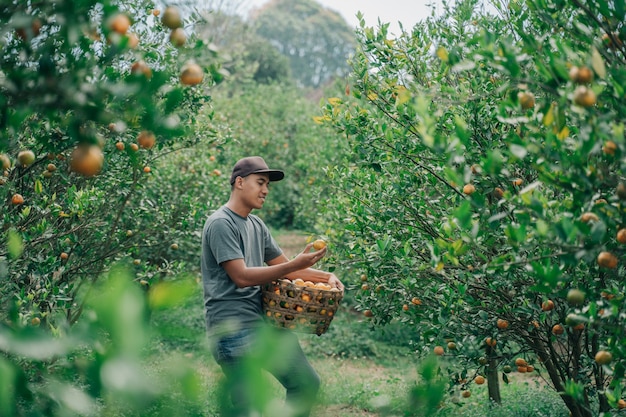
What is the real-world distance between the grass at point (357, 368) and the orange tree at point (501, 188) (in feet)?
2.21

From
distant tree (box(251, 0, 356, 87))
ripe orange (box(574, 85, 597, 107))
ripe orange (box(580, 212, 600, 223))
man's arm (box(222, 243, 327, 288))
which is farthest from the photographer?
distant tree (box(251, 0, 356, 87))

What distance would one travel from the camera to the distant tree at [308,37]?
4759cm

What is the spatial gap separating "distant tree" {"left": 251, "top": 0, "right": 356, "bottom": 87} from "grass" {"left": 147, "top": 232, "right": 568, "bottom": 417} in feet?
133

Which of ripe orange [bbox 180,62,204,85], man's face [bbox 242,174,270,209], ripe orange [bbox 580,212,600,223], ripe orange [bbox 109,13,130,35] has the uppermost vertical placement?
ripe orange [bbox 109,13,130,35]

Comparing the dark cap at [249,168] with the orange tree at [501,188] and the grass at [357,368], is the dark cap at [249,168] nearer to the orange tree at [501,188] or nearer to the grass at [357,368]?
the orange tree at [501,188]

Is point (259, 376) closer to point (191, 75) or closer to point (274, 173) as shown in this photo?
point (191, 75)

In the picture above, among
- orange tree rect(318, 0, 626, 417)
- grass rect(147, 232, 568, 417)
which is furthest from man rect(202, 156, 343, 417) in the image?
grass rect(147, 232, 568, 417)

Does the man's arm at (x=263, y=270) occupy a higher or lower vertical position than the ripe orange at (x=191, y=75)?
lower

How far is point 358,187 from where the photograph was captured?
423cm

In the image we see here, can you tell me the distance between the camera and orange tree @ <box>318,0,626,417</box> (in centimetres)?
189

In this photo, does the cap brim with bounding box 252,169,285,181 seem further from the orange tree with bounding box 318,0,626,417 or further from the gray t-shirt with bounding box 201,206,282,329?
the orange tree with bounding box 318,0,626,417

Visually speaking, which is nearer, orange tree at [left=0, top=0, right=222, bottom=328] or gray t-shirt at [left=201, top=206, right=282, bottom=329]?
orange tree at [left=0, top=0, right=222, bottom=328]

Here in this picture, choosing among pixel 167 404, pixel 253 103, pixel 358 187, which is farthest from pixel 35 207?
pixel 253 103

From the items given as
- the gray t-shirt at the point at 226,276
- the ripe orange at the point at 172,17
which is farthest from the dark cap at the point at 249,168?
the ripe orange at the point at 172,17
